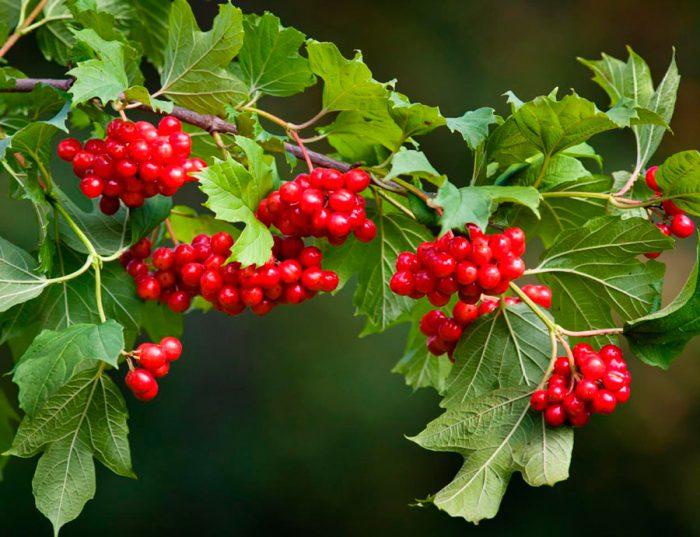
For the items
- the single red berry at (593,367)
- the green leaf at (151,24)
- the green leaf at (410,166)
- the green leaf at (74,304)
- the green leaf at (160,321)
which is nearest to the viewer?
the green leaf at (410,166)

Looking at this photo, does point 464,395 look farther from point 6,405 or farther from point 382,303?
point 6,405

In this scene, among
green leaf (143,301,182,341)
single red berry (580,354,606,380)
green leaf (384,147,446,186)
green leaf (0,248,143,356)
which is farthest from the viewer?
green leaf (143,301,182,341)

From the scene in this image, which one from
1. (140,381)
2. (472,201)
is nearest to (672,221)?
(472,201)

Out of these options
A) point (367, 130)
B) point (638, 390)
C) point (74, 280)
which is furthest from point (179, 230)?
point (638, 390)

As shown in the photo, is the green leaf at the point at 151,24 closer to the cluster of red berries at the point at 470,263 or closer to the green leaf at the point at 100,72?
the green leaf at the point at 100,72

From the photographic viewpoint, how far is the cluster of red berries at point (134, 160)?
0.77m

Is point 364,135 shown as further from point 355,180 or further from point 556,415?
point 556,415

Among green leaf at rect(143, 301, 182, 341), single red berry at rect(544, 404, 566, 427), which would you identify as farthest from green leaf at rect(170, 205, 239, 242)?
single red berry at rect(544, 404, 566, 427)

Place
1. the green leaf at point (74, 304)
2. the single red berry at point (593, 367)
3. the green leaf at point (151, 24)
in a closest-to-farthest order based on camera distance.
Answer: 1. the single red berry at point (593, 367)
2. the green leaf at point (74, 304)
3. the green leaf at point (151, 24)

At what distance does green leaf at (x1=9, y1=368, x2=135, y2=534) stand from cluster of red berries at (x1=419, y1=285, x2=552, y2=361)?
0.29 meters

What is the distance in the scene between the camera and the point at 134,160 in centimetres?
77

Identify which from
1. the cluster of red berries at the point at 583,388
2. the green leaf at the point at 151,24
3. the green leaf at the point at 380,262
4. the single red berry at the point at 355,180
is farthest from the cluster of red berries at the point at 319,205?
the green leaf at the point at 151,24

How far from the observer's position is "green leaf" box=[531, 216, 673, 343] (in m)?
0.76

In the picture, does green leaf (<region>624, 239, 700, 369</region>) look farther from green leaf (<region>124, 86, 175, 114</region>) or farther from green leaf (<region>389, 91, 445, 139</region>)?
green leaf (<region>124, 86, 175, 114</region>)
